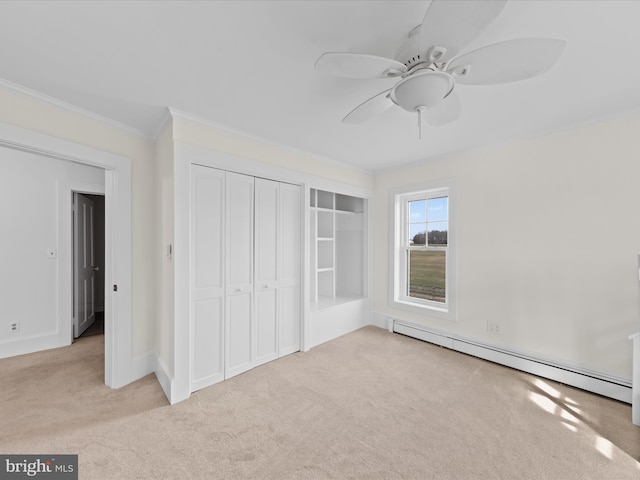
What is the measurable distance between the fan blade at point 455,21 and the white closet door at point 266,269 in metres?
2.02

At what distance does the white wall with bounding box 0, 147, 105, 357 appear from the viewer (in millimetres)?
3109

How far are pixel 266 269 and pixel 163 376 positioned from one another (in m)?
1.33

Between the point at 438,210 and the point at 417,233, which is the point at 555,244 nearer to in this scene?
the point at 438,210

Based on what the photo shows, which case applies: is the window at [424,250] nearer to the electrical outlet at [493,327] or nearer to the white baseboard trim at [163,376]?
the electrical outlet at [493,327]

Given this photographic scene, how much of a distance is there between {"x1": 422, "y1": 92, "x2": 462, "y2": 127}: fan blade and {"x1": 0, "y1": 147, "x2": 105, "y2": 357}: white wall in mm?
4250

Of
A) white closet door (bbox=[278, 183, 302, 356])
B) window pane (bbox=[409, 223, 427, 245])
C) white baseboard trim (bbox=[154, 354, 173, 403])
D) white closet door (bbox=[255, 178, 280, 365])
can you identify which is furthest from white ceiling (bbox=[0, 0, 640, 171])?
white baseboard trim (bbox=[154, 354, 173, 403])

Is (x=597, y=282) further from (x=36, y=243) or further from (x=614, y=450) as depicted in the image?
(x=36, y=243)

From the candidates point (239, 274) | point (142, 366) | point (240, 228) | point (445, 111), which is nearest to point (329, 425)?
point (239, 274)

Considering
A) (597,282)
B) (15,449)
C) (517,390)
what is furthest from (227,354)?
(597,282)

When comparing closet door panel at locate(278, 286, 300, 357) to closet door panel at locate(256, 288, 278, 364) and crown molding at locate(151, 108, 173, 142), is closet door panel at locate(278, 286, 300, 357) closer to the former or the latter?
closet door panel at locate(256, 288, 278, 364)

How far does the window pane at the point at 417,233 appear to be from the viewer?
377 cm

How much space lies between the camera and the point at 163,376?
7.88 ft

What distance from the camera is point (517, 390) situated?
2379mm

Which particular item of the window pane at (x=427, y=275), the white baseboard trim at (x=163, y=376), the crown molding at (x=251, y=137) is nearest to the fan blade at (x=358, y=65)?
the crown molding at (x=251, y=137)
